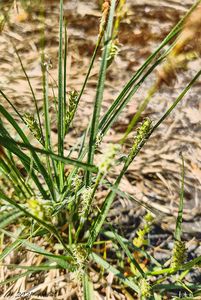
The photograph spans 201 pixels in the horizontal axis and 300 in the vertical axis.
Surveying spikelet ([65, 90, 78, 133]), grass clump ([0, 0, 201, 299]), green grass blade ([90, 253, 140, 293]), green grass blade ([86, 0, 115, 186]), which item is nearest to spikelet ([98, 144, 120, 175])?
grass clump ([0, 0, 201, 299])

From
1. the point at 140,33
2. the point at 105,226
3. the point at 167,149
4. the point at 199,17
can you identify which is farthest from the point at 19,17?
the point at 199,17

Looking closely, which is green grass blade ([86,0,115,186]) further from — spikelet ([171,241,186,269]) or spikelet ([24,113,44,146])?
spikelet ([171,241,186,269])

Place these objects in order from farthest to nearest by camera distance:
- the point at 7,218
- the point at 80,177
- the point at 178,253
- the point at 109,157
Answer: the point at 80,177 → the point at 178,253 → the point at 7,218 → the point at 109,157

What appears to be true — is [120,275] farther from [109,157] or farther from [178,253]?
[109,157]

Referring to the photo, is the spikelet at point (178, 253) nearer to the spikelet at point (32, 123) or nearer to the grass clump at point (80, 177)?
the grass clump at point (80, 177)

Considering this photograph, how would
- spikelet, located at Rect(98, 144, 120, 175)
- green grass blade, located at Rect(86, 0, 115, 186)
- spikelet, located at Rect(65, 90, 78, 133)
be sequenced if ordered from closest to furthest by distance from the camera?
1. spikelet, located at Rect(98, 144, 120, 175)
2. green grass blade, located at Rect(86, 0, 115, 186)
3. spikelet, located at Rect(65, 90, 78, 133)

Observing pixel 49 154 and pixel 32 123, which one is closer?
pixel 49 154

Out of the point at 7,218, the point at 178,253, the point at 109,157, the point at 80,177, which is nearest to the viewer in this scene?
the point at 109,157

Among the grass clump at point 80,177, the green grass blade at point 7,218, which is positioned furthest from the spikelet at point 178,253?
the green grass blade at point 7,218

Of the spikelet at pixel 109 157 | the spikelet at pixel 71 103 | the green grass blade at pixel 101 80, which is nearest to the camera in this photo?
the spikelet at pixel 109 157

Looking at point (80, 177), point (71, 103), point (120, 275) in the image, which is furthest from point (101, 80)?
point (120, 275)

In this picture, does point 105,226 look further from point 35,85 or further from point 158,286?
point 35,85
